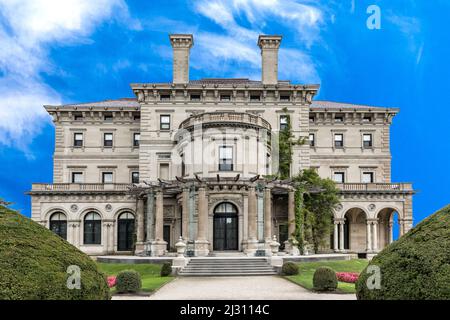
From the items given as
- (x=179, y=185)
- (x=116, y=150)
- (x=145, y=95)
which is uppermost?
(x=145, y=95)

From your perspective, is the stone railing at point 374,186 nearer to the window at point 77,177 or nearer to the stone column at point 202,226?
the stone column at point 202,226

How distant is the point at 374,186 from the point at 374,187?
10cm

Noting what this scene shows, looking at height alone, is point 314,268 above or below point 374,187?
below

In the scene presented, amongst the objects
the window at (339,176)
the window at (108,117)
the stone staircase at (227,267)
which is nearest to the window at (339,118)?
the window at (339,176)

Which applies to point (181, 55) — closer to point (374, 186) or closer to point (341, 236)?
point (374, 186)

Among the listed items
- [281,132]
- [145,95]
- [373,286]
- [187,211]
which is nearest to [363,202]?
[281,132]

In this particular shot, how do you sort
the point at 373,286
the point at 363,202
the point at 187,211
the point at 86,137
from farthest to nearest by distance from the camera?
the point at 86,137 → the point at 363,202 → the point at 187,211 → the point at 373,286

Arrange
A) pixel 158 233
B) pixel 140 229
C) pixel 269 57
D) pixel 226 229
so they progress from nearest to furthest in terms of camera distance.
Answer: pixel 158 233 → pixel 226 229 → pixel 140 229 → pixel 269 57

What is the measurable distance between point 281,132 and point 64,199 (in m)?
22.6

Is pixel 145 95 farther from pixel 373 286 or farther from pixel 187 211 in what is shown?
pixel 373 286

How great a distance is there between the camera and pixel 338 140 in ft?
178

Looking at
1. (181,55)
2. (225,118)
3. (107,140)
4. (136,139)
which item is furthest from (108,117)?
(225,118)

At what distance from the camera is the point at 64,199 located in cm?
4922

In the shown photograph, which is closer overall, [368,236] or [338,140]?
[368,236]
